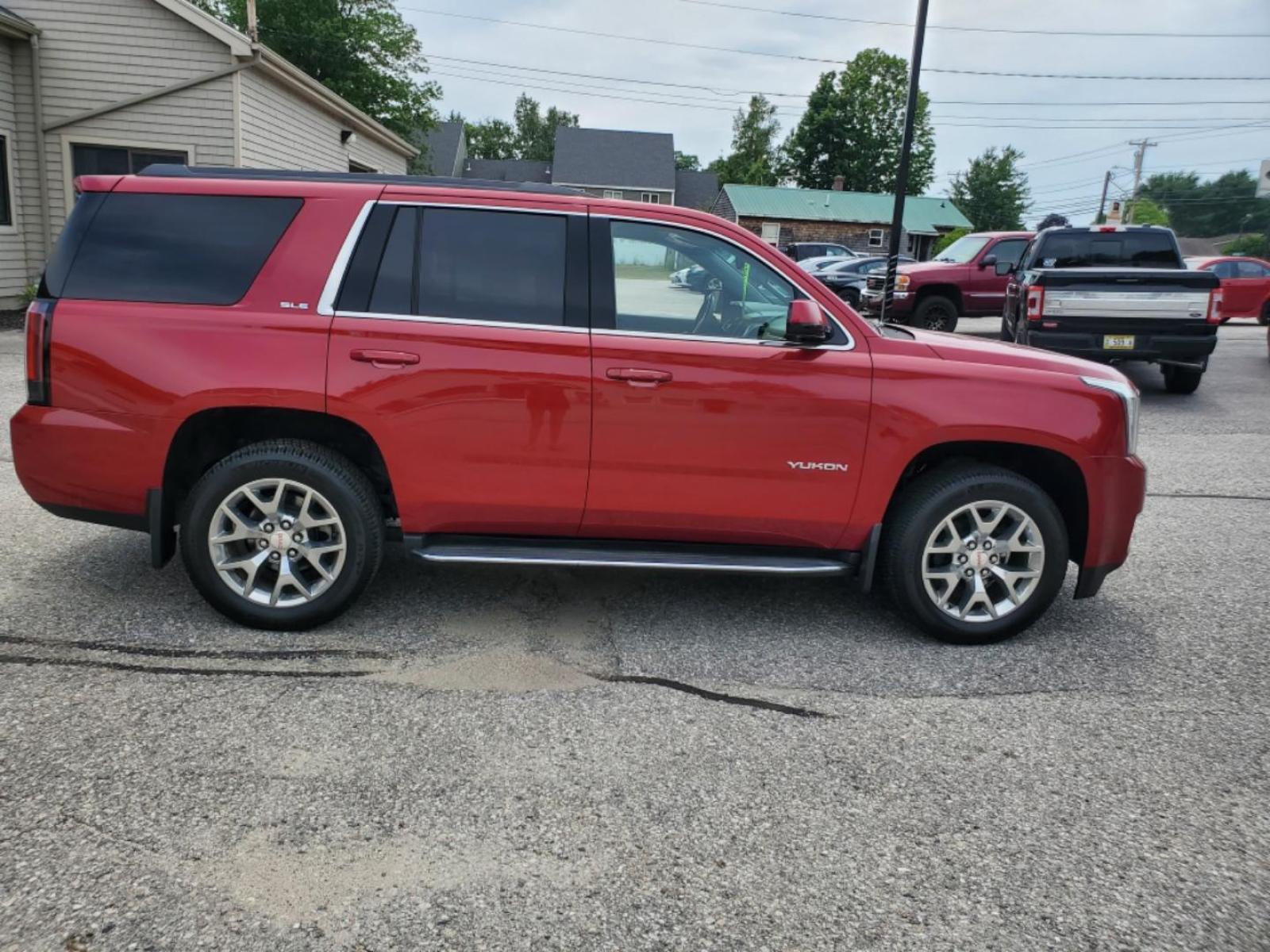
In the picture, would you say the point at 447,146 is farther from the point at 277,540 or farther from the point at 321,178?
the point at 277,540

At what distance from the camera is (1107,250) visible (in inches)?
487

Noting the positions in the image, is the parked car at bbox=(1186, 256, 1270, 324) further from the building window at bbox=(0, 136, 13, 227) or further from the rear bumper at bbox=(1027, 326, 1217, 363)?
the building window at bbox=(0, 136, 13, 227)

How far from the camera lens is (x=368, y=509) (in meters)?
4.10

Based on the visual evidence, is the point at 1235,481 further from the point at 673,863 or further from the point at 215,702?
the point at 215,702

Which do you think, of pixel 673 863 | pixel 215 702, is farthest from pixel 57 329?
pixel 673 863

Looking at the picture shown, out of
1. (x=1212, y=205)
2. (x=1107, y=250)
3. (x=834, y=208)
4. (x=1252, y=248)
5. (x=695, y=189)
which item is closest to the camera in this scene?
(x=1107, y=250)

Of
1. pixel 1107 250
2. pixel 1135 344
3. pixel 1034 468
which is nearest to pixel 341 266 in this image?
pixel 1034 468

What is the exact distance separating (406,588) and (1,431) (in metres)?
5.08

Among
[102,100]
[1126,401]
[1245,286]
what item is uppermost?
[102,100]

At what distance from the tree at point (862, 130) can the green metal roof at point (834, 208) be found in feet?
50.8

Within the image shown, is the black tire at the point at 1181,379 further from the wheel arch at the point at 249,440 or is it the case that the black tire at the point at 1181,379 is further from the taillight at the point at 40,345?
the taillight at the point at 40,345

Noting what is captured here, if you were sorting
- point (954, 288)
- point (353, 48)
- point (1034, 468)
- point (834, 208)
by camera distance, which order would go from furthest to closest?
1. point (834, 208)
2. point (353, 48)
3. point (954, 288)
4. point (1034, 468)

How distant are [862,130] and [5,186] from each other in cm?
6645

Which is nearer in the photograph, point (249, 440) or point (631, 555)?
point (631, 555)
